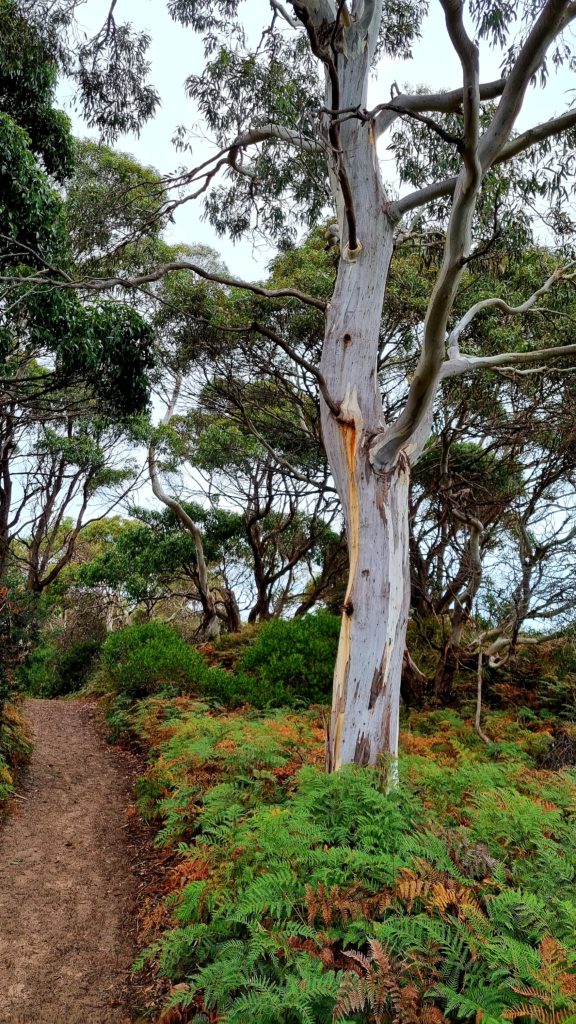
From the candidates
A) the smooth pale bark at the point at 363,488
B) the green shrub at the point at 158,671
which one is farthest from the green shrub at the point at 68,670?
the smooth pale bark at the point at 363,488

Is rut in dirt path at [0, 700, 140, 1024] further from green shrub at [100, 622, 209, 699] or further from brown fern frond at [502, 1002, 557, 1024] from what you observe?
brown fern frond at [502, 1002, 557, 1024]

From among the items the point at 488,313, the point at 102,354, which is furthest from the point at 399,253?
the point at 102,354

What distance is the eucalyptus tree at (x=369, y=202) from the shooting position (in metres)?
4.33

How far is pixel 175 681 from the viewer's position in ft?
30.7

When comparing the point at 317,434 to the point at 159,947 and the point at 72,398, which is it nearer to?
the point at 72,398

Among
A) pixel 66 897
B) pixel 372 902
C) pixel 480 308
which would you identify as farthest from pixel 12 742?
pixel 480 308

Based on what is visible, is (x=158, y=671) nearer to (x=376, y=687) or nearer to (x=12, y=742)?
(x=12, y=742)

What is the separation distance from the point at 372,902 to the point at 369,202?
5951mm

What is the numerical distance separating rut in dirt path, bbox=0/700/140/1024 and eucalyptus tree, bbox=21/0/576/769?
1.94 m

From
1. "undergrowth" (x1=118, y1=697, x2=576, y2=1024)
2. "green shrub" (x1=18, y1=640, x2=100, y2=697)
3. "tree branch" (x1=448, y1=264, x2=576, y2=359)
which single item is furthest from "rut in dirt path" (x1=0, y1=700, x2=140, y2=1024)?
"green shrub" (x1=18, y1=640, x2=100, y2=697)

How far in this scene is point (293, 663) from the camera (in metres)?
9.16

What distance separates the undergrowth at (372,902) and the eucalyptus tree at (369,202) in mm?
1062

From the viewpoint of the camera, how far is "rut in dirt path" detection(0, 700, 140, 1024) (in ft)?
11.2

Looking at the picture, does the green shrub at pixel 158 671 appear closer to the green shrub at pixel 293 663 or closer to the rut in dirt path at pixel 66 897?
the green shrub at pixel 293 663
